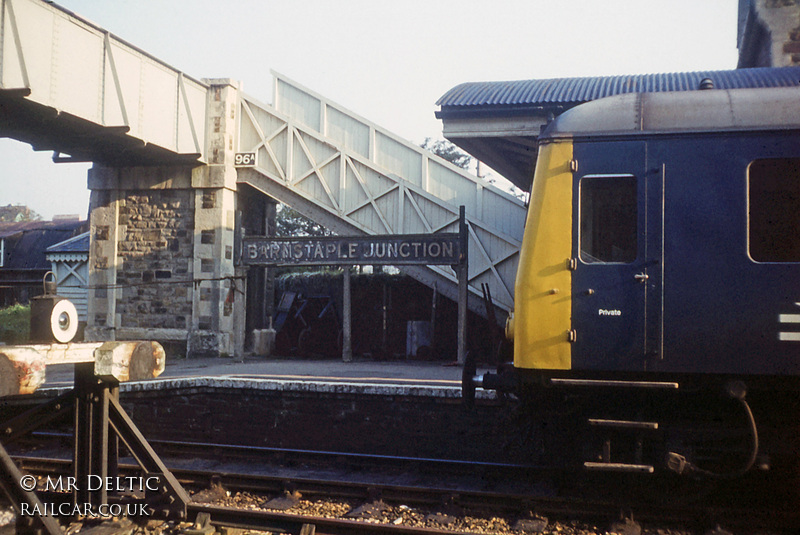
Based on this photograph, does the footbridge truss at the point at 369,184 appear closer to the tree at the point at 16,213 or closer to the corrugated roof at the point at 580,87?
the corrugated roof at the point at 580,87

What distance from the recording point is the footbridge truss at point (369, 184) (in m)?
12.9

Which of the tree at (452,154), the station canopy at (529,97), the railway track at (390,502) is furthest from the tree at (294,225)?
the railway track at (390,502)

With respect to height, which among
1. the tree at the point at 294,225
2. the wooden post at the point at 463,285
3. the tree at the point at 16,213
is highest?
the tree at the point at 16,213

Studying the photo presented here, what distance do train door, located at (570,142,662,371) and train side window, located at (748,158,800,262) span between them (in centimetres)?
68

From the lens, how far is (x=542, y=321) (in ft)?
16.8

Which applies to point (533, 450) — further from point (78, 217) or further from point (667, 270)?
point (78, 217)

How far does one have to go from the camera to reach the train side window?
484 cm

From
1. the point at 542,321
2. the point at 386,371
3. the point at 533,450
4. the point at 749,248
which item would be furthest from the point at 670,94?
the point at 386,371

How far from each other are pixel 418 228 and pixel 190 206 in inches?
213

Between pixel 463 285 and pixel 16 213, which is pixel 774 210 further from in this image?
pixel 16 213

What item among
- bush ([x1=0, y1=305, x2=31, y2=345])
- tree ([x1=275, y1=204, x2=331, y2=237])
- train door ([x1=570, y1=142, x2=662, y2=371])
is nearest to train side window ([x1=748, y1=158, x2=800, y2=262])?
train door ([x1=570, y1=142, x2=662, y2=371])

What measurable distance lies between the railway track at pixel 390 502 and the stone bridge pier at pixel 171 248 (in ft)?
24.9

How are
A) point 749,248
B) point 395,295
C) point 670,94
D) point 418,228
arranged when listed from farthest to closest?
1. point 395,295
2. point 418,228
3. point 670,94
4. point 749,248

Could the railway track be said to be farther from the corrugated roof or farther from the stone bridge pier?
the stone bridge pier
